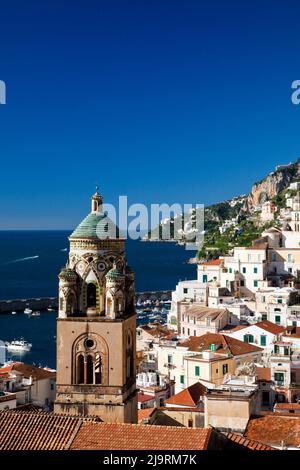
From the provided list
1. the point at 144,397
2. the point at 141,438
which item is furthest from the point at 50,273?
the point at 141,438

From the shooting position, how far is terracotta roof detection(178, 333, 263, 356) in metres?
35.5

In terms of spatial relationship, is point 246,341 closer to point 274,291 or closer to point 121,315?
point 274,291

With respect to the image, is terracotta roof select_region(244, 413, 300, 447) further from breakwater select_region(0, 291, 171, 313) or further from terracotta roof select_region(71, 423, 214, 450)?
breakwater select_region(0, 291, 171, 313)

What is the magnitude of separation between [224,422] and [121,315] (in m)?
5.30

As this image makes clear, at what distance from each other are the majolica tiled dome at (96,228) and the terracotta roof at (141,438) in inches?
279

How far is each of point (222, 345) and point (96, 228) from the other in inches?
728

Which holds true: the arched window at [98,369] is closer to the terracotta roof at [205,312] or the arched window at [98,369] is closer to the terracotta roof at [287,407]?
the terracotta roof at [287,407]

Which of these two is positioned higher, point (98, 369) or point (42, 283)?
point (98, 369)

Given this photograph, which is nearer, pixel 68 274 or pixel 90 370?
pixel 90 370

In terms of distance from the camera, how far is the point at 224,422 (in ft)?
68.9

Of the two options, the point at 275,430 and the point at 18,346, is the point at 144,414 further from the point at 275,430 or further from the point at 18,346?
the point at 18,346

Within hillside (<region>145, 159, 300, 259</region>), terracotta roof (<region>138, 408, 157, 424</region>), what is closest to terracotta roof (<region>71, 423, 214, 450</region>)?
terracotta roof (<region>138, 408, 157, 424</region>)

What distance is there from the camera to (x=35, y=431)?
1373 cm
